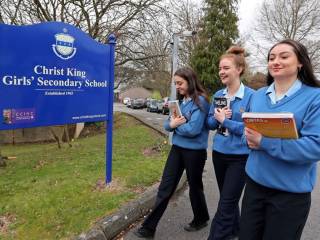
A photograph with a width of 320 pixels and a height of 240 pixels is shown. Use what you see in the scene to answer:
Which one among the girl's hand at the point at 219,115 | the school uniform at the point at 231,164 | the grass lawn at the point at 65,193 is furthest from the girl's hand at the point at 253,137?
the grass lawn at the point at 65,193

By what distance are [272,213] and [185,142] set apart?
1.57 m

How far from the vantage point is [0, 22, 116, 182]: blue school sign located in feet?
13.5

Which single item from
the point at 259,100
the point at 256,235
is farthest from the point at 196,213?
the point at 259,100

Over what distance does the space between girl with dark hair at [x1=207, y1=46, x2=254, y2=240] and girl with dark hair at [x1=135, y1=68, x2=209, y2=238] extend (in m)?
0.24

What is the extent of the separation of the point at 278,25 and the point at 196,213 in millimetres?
38666

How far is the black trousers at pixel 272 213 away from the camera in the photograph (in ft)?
7.66

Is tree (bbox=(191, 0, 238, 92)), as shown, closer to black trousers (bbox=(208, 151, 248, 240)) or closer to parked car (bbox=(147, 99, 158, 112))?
parked car (bbox=(147, 99, 158, 112))

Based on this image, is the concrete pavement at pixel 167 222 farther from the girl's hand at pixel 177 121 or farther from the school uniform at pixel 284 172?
the school uniform at pixel 284 172

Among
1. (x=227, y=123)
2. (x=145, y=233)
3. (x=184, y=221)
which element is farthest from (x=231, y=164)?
(x=184, y=221)

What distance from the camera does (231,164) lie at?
340 centimetres

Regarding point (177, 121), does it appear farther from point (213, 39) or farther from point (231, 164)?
point (213, 39)

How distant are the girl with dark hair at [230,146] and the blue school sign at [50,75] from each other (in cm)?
203

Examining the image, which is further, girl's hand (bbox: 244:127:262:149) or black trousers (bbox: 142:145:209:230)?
black trousers (bbox: 142:145:209:230)

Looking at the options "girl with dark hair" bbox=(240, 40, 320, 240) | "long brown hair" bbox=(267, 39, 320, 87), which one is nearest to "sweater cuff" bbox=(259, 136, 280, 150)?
"girl with dark hair" bbox=(240, 40, 320, 240)
